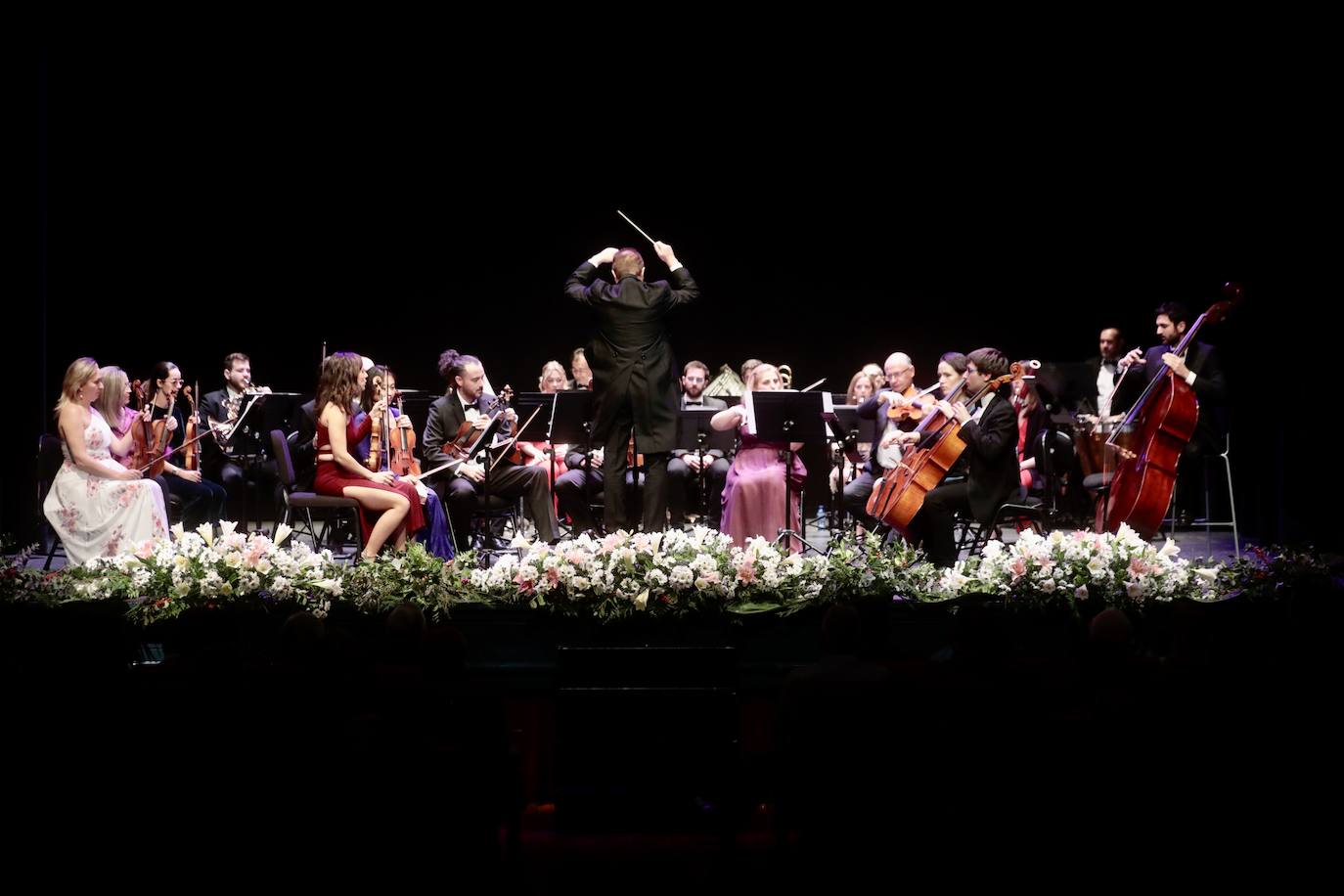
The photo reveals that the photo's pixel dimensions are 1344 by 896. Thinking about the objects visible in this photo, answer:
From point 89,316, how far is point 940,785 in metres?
9.21

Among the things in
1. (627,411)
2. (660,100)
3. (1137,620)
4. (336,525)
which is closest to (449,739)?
(1137,620)

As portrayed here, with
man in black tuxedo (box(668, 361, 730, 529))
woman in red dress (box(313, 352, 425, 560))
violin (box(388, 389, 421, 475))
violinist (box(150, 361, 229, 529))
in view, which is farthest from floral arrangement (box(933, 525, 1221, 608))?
violinist (box(150, 361, 229, 529))

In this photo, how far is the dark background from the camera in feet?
30.2

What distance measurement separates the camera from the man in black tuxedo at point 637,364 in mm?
6539

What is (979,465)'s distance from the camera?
19.8ft

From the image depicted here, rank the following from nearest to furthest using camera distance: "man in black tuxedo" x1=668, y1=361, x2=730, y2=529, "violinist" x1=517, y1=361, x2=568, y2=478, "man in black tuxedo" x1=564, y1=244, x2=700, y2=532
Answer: "man in black tuxedo" x1=564, y1=244, x2=700, y2=532 < "violinist" x1=517, y1=361, x2=568, y2=478 < "man in black tuxedo" x1=668, y1=361, x2=730, y2=529

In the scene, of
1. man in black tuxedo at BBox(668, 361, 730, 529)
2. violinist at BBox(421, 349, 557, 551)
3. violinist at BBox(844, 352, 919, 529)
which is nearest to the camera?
violinist at BBox(844, 352, 919, 529)

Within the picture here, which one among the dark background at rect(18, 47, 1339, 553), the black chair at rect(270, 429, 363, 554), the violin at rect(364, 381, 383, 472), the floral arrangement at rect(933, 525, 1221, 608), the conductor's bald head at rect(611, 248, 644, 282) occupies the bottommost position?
the floral arrangement at rect(933, 525, 1221, 608)

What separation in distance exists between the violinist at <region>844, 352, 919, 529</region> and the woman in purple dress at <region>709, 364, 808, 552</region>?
45 centimetres

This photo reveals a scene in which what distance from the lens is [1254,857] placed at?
247 cm

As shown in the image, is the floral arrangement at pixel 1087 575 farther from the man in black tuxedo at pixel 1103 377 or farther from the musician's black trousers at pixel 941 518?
the man in black tuxedo at pixel 1103 377

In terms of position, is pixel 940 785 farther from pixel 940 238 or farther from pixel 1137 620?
pixel 940 238

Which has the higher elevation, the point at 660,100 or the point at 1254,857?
the point at 660,100

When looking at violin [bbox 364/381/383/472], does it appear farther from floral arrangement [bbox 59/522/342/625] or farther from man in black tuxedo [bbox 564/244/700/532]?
floral arrangement [bbox 59/522/342/625]
